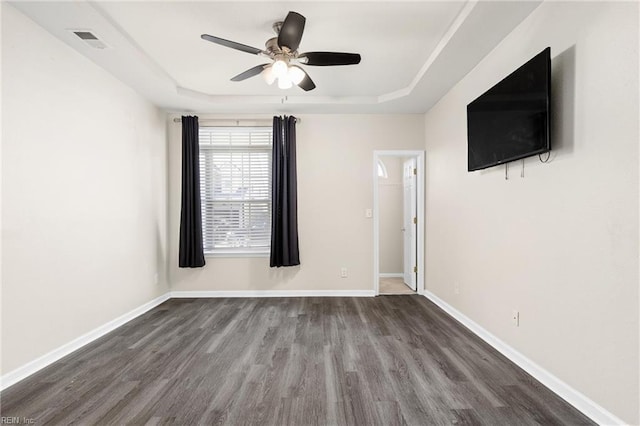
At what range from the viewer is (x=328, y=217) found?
14.1 ft

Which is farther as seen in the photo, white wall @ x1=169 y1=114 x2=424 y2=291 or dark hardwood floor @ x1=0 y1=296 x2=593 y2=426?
white wall @ x1=169 y1=114 x2=424 y2=291

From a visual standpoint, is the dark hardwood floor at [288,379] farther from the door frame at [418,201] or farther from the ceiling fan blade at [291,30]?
the ceiling fan blade at [291,30]

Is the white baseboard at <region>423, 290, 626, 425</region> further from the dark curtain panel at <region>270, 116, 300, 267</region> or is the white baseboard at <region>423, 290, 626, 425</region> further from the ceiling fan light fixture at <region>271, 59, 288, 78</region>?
the ceiling fan light fixture at <region>271, 59, 288, 78</region>

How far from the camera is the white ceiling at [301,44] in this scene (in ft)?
7.14

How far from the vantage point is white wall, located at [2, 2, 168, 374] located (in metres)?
2.10

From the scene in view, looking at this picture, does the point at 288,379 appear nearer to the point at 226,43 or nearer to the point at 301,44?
the point at 226,43

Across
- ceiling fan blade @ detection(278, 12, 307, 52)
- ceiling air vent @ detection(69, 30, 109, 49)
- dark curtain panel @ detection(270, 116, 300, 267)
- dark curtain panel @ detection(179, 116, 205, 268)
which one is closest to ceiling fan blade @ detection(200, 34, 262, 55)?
ceiling fan blade @ detection(278, 12, 307, 52)

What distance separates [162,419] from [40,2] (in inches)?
113

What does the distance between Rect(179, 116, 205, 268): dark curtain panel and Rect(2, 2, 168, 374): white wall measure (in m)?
0.51

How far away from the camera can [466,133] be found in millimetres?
3119

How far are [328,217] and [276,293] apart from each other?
135 centimetres

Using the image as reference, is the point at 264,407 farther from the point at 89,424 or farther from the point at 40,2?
the point at 40,2

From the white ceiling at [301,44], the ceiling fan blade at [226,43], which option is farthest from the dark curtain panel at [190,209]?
the ceiling fan blade at [226,43]

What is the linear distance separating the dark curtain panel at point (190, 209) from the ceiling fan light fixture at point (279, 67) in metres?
2.21
